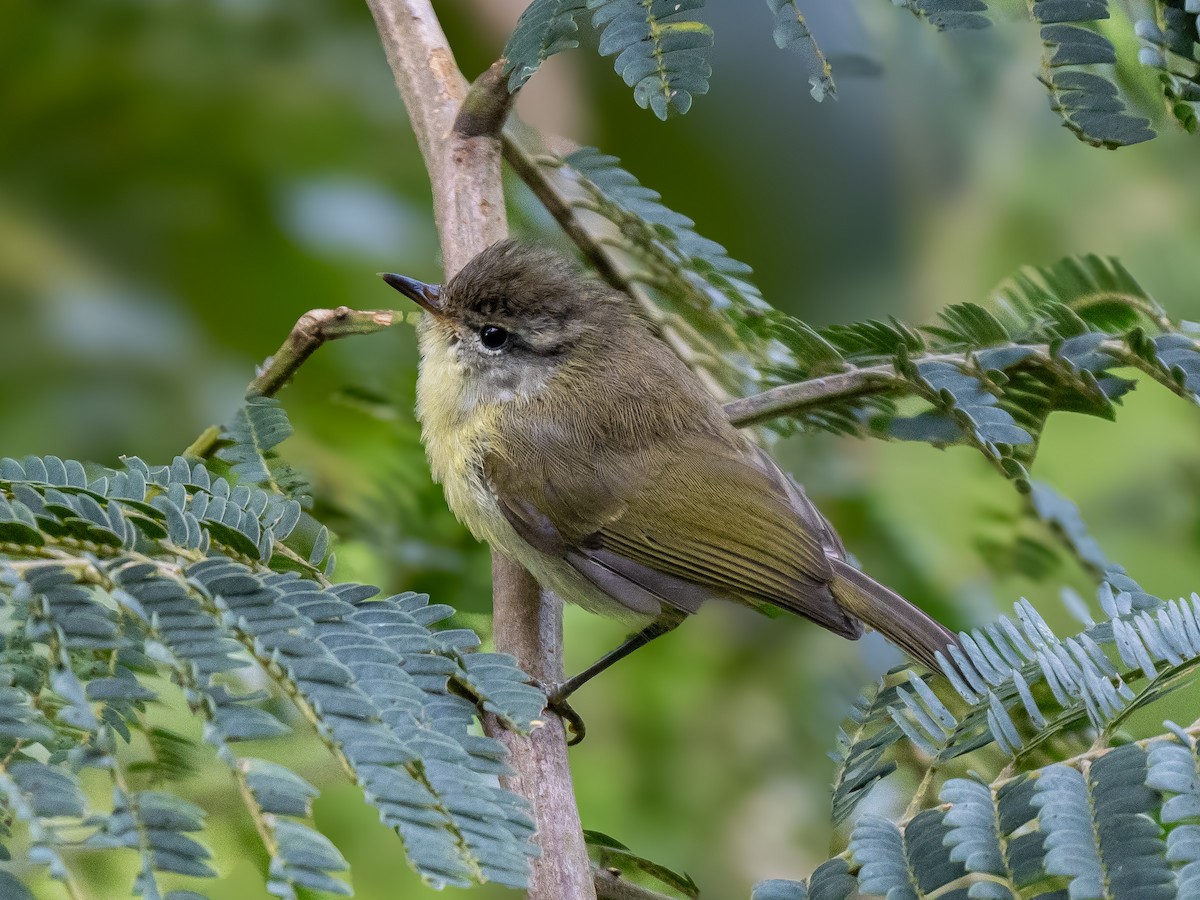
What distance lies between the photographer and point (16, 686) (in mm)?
1172

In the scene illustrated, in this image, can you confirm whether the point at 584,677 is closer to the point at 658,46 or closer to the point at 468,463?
the point at 468,463

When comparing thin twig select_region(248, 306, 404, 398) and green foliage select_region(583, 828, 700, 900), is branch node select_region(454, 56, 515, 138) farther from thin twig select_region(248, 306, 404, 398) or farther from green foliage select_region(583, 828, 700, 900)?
green foliage select_region(583, 828, 700, 900)

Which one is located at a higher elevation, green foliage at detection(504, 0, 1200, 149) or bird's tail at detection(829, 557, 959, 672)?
green foliage at detection(504, 0, 1200, 149)

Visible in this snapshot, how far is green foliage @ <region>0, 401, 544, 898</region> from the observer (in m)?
1.00

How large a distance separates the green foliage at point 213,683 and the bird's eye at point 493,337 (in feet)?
4.02

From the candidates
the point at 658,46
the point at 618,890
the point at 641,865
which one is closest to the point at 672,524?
the point at 641,865

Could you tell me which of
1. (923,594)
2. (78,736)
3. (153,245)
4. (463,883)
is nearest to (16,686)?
(78,736)

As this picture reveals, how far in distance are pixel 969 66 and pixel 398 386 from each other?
1.52 metres

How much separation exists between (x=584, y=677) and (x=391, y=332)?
1412 millimetres

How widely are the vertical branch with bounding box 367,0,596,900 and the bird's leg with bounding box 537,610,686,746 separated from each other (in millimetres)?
42

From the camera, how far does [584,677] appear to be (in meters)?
2.17

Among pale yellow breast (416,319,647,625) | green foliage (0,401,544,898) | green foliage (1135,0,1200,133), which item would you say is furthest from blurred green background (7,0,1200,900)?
green foliage (0,401,544,898)

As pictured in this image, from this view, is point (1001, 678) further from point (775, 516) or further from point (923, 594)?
point (923, 594)

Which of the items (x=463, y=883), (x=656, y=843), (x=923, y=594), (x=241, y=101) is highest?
(x=241, y=101)
